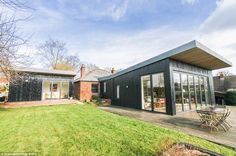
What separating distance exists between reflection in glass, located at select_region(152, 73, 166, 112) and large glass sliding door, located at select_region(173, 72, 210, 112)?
2.48ft

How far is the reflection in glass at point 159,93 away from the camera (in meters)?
7.92

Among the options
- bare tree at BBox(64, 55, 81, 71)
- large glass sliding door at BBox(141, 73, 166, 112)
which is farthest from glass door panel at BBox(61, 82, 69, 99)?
bare tree at BBox(64, 55, 81, 71)

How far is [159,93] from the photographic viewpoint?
811cm

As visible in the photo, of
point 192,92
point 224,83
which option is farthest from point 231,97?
point 224,83

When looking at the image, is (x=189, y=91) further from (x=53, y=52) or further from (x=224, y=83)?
(x=53, y=52)

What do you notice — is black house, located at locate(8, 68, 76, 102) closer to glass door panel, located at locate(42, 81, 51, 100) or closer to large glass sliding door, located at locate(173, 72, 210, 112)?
glass door panel, located at locate(42, 81, 51, 100)

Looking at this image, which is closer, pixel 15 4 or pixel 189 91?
pixel 15 4

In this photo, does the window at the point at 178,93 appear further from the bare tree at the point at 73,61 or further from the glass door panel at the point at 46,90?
the bare tree at the point at 73,61

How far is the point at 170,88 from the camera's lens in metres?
7.39

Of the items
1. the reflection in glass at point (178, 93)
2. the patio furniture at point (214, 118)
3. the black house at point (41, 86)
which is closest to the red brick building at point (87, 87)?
the black house at point (41, 86)

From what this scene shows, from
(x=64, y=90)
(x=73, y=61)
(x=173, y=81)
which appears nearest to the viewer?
(x=173, y=81)

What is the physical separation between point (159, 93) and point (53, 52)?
2592cm

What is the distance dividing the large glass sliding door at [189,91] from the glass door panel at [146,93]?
170cm

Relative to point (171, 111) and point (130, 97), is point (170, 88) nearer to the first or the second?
point (171, 111)
